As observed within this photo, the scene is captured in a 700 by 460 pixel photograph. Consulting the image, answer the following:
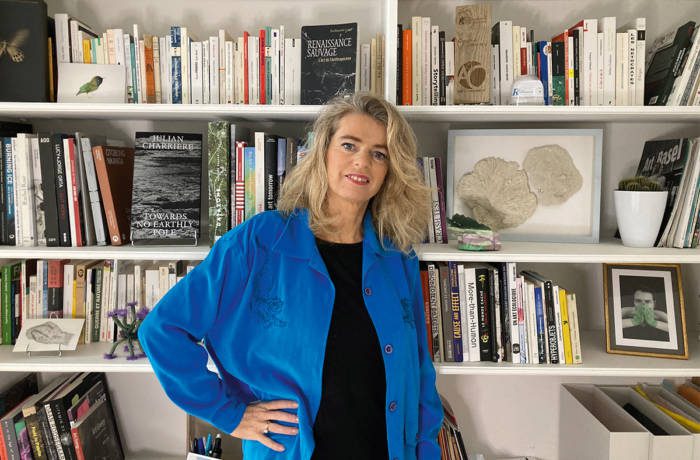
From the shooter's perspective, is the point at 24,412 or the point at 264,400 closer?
the point at 264,400

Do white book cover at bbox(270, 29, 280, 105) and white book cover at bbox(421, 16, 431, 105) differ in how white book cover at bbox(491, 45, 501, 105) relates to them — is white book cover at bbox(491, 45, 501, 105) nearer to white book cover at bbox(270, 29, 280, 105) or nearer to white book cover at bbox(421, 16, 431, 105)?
white book cover at bbox(421, 16, 431, 105)

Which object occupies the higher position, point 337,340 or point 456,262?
point 456,262

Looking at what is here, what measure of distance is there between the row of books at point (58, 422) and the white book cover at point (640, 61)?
78.0 inches

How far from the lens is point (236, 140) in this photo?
4.83 ft

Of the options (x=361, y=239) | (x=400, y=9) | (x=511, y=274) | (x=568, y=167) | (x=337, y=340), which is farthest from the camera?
(x=400, y=9)

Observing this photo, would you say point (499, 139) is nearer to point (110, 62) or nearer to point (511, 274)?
point (511, 274)

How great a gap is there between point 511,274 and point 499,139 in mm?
444

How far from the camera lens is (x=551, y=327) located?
4.91ft

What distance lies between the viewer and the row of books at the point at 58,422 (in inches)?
60.6

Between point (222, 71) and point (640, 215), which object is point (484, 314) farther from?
point (222, 71)

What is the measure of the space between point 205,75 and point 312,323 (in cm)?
83

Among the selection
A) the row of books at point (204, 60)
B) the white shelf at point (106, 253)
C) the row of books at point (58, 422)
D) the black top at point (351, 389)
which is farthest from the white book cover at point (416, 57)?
the row of books at point (58, 422)

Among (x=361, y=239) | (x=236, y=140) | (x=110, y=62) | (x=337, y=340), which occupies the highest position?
(x=110, y=62)

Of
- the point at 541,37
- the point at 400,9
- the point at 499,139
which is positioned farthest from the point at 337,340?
the point at 541,37
